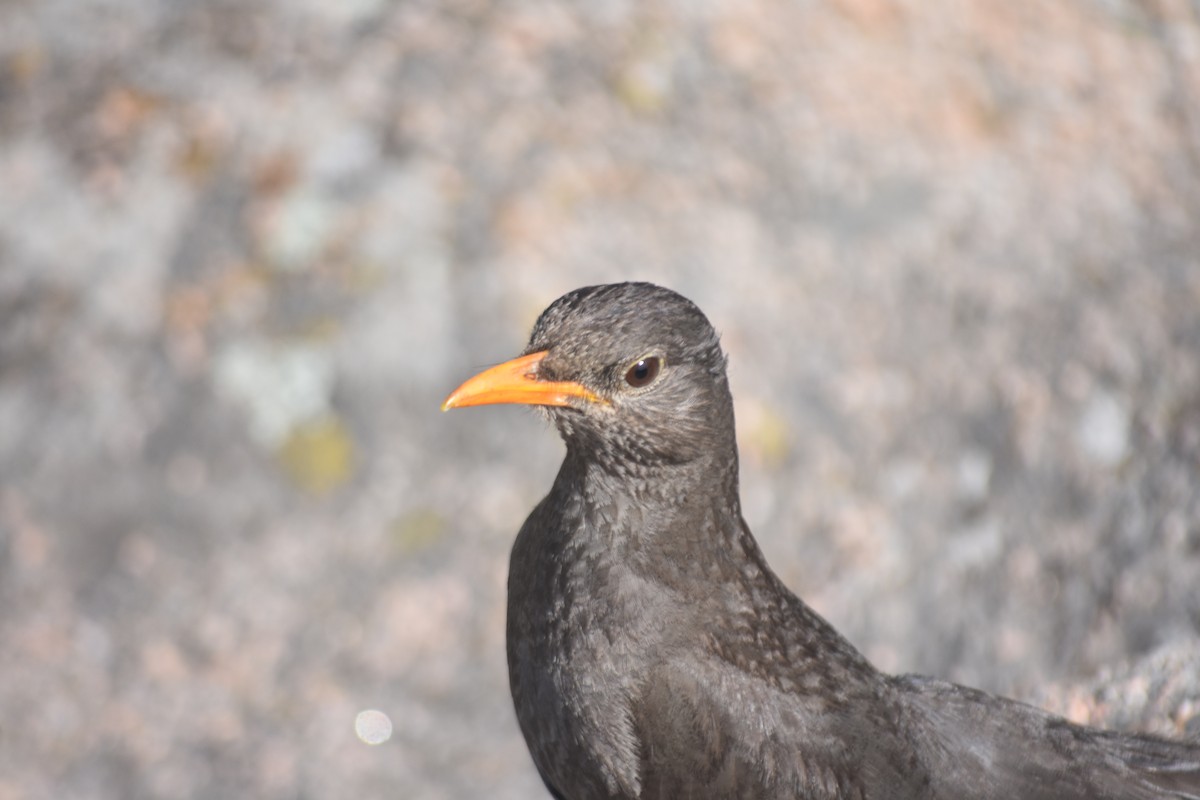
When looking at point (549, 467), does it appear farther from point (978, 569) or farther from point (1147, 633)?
point (1147, 633)

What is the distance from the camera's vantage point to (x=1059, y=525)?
5.80 meters

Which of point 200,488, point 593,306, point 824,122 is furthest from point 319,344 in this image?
point 824,122

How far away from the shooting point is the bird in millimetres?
4145

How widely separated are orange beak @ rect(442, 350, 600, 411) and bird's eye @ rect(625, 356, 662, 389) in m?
0.12

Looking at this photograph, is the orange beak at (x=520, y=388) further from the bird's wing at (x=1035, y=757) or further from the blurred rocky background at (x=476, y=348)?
the bird's wing at (x=1035, y=757)

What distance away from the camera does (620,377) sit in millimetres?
4125

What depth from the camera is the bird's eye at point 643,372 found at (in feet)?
13.5

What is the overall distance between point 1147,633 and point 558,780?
2.53 m

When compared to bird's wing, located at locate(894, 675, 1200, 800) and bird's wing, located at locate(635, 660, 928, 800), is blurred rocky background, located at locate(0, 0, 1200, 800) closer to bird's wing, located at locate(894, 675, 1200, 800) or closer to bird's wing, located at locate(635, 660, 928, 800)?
bird's wing, located at locate(894, 675, 1200, 800)

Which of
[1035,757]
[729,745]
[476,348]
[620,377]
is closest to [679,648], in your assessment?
[729,745]

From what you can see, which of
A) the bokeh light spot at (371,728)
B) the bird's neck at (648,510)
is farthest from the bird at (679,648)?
the bokeh light spot at (371,728)

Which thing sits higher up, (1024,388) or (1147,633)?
(1024,388)

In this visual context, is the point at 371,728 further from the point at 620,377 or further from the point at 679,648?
the point at 620,377

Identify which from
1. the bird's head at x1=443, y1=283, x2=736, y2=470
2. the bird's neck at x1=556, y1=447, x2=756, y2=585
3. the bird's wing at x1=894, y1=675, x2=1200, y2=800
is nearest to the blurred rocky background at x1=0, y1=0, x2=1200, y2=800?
the bird's wing at x1=894, y1=675, x2=1200, y2=800
